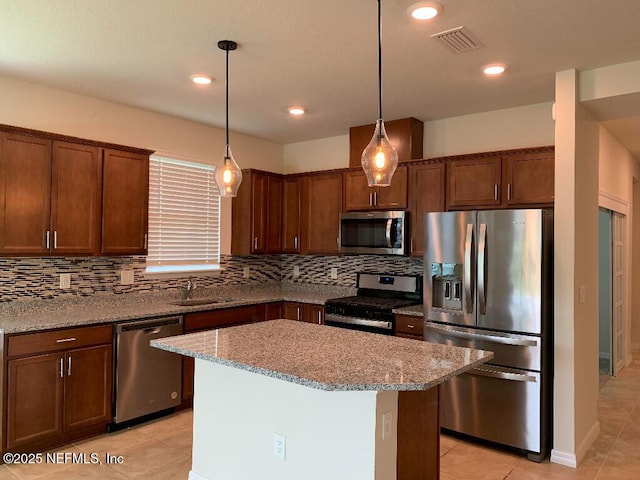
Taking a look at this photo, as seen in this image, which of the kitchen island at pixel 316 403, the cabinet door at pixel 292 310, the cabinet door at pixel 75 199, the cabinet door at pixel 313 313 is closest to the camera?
the kitchen island at pixel 316 403

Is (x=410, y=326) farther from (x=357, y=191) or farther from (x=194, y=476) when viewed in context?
(x=194, y=476)

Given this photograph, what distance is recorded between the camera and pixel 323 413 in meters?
2.20

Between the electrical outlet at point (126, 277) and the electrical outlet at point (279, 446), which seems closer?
the electrical outlet at point (279, 446)

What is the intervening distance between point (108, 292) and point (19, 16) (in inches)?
89.7

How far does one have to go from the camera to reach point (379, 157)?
236 cm

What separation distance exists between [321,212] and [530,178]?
212 cm

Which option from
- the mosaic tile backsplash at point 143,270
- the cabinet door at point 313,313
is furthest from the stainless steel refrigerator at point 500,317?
the cabinet door at point 313,313

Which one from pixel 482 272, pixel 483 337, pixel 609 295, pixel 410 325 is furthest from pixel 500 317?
pixel 609 295

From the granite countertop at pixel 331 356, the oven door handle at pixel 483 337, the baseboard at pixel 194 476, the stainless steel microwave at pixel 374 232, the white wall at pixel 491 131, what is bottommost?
the baseboard at pixel 194 476

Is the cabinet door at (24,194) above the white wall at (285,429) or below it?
above

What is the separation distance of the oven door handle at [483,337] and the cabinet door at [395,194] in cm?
126

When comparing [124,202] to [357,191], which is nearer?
[124,202]

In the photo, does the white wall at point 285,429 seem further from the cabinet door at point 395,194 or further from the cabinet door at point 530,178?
the cabinet door at point 395,194

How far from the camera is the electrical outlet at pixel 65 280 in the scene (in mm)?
3807
